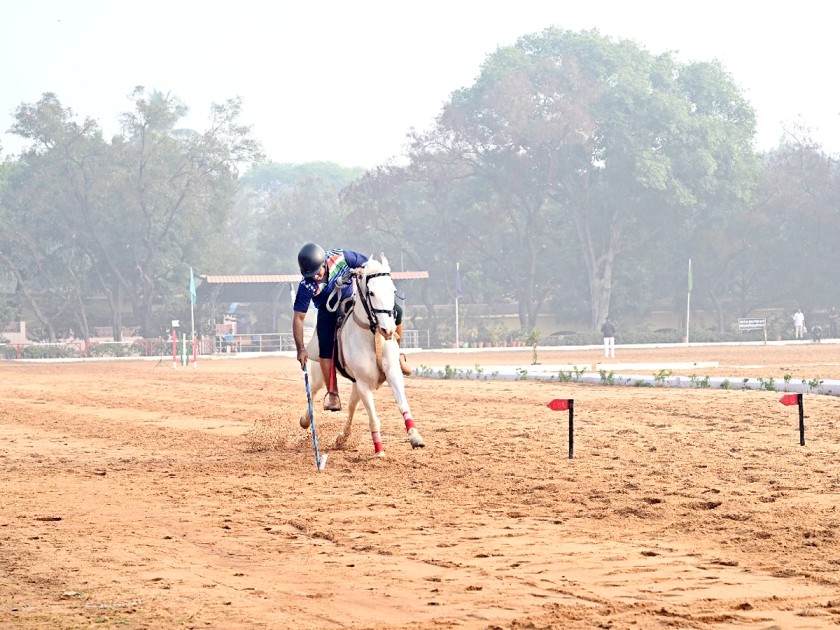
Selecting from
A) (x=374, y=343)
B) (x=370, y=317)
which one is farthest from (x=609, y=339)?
(x=370, y=317)

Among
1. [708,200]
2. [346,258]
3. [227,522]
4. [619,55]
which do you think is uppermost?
[619,55]

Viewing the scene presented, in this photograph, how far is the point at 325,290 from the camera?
14.0m

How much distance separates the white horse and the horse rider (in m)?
0.28

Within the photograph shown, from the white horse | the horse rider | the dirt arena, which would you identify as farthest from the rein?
the dirt arena

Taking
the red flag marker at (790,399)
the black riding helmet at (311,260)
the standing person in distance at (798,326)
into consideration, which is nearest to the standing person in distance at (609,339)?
the standing person in distance at (798,326)

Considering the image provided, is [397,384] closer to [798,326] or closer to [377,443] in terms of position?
[377,443]

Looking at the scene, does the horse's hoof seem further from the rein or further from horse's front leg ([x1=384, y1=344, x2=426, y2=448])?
the rein

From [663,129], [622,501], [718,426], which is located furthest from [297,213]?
[622,501]

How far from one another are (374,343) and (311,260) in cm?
126

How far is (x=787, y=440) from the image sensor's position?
46.7ft

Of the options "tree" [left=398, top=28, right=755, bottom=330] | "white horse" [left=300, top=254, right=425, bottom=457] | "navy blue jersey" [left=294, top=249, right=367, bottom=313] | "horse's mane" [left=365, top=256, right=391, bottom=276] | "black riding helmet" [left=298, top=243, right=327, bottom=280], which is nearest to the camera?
"white horse" [left=300, top=254, right=425, bottom=457]

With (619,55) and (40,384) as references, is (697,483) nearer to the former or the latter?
(40,384)

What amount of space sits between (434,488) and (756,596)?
5.05 metres

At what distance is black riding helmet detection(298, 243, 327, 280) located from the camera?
13859mm
